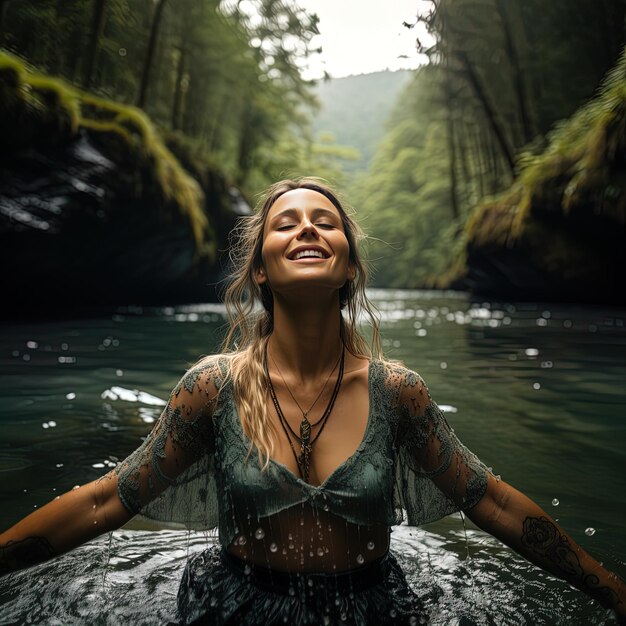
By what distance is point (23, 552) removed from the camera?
Answer: 1870 mm

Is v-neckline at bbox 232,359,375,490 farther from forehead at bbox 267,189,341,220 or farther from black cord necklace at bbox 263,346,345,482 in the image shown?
forehead at bbox 267,189,341,220

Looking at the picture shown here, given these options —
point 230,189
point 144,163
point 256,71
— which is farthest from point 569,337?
point 256,71

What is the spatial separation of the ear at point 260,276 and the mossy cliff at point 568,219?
9145 mm

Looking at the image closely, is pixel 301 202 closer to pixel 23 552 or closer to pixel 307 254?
pixel 307 254

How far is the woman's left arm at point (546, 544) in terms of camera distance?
6.34ft

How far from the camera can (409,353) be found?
8375mm

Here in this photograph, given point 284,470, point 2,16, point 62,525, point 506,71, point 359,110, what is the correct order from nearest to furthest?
point 284,470 → point 62,525 → point 2,16 → point 506,71 → point 359,110

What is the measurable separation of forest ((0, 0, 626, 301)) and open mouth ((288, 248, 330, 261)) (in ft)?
7.17

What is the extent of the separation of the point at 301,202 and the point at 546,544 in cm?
139

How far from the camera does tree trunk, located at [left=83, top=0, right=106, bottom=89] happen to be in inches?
544

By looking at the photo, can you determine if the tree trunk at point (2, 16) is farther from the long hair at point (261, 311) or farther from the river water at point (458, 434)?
the long hair at point (261, 311)

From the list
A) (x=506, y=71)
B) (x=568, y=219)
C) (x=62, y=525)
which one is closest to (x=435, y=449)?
(x=62, y=525)

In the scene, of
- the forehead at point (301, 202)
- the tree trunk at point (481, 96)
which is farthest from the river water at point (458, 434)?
→ the tree trunk at point (481, 96)

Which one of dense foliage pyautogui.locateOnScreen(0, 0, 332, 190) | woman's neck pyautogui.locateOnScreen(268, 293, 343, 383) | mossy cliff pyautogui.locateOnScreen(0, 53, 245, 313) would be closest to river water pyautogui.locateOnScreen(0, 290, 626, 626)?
woman's neck pyautogui.locateOnScreen(268, 293, 343, 383)
